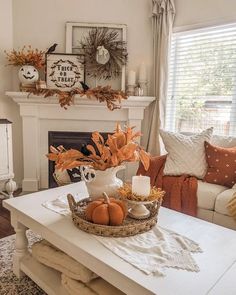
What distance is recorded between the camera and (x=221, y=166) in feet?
7.54

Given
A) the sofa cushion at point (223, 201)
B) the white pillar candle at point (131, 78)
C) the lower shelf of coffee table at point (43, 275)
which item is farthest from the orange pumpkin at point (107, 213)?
the white pillar candle at point (131, 78)

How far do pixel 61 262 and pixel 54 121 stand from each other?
2.27 meters

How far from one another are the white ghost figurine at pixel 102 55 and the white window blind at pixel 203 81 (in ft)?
2.61

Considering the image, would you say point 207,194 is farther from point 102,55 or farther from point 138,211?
point 102,55

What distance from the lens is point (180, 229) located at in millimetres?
1377

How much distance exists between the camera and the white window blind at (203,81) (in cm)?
290

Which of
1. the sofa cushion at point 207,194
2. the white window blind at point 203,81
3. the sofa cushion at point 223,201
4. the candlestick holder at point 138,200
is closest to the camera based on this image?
the candlestick holder at point 138,200

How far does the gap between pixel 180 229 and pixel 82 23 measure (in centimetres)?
281

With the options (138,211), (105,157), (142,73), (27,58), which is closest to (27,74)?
(27,58)

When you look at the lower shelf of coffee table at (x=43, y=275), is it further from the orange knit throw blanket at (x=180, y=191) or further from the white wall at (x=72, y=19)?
the white wall at (x=72, y=19)

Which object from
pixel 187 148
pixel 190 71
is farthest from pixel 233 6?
pixel 187 148

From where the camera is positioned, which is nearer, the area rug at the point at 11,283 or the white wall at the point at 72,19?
the area rug at the point at 11,283

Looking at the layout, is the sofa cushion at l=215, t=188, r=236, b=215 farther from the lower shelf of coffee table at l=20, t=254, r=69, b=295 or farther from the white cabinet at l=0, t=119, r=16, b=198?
the white cabinet at l=0, t=119, r=16, b=198

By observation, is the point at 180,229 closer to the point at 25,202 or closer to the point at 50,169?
the point at 25,202
